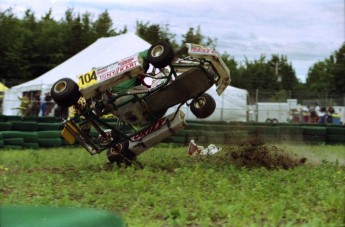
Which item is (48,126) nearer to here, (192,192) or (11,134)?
(11,134)

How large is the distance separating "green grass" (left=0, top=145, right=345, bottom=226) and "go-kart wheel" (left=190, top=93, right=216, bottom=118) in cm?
87

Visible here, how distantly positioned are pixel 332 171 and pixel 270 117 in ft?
82.0

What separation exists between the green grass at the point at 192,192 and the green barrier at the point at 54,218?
0.68 m

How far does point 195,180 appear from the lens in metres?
6.89

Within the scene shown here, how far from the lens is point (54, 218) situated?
159 inches

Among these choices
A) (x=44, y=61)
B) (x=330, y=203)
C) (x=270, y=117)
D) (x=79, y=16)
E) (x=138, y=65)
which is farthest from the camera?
(x=79, y=16)

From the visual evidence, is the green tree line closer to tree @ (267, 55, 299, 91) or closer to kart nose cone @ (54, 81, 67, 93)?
tree @ (267, 55, 299, 91)

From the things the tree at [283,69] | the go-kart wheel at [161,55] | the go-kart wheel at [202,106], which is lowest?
the go-kart wheel at [202,106]

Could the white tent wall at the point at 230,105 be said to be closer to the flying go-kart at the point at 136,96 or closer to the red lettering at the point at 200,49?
the flying go-kart at the point at 136,96

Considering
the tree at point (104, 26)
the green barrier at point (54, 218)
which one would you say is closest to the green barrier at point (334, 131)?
the green barrier at point (54, 218)

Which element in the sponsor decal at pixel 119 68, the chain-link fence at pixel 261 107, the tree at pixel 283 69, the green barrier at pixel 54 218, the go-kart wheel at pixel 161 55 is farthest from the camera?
the tree at pixel 283 69

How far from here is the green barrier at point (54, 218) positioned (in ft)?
12.8

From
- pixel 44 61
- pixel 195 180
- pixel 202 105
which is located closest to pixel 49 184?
pixel 195 180

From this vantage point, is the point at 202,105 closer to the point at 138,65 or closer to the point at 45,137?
the point at 138,65
